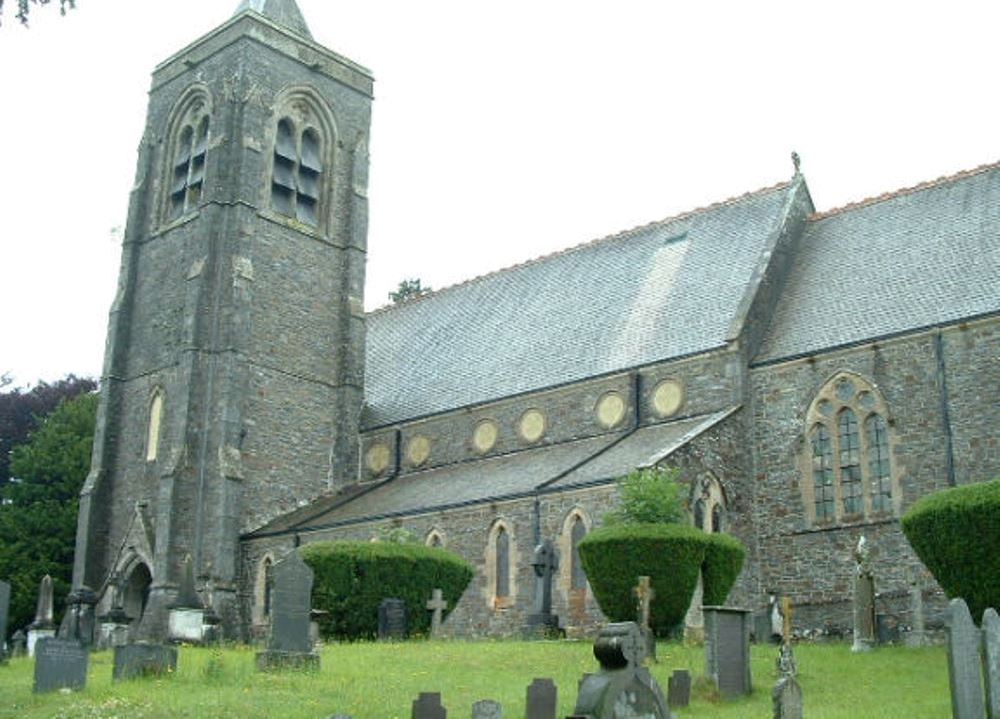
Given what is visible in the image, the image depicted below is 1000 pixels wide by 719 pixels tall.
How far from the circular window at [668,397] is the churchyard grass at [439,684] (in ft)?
28.7

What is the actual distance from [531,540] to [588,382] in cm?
565

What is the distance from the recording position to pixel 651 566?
75.2 ft

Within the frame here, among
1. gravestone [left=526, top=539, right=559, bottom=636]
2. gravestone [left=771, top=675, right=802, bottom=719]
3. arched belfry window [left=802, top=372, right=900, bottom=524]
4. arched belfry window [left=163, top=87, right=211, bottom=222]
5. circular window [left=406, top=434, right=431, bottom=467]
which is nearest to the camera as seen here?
gravestone [left=771, top=675, right=802, bottom=719]

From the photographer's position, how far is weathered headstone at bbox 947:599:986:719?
1402cm

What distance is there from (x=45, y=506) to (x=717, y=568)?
27.1 m

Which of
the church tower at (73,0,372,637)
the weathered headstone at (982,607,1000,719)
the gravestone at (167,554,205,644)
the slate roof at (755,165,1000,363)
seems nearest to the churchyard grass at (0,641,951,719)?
the weathered headstone at (982,607,1000,719)

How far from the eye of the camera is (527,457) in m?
32.8

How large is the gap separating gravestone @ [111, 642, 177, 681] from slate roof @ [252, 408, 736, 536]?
36.4 ft

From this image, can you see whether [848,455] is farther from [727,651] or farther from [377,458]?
[377,458]

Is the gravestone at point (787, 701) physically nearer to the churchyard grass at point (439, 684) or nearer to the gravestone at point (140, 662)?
the churchyard grass at point (439, 684)

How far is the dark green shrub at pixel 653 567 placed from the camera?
2292cm

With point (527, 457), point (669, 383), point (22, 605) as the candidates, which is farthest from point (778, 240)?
point (22, 605)

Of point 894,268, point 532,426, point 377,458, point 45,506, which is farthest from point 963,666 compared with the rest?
point 45,506

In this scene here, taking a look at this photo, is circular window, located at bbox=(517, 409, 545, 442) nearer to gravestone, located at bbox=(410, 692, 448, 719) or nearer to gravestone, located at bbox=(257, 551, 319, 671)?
gravestone, located at bbox=(257, 551, 319, 671)
